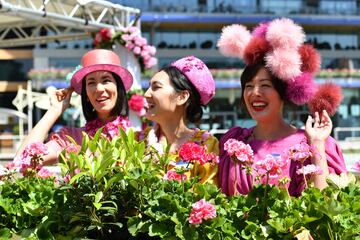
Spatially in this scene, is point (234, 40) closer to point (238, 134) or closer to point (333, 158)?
point (238, 134)

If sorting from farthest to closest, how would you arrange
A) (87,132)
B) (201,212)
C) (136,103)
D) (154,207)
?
(136,103) < (87,132) < (154,207) < (201,212)

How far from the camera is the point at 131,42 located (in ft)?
27.8

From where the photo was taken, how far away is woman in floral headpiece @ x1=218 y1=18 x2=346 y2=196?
2453 mm

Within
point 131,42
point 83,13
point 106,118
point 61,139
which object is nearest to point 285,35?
point 106,118

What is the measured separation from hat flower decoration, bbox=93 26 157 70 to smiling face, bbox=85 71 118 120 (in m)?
5.24

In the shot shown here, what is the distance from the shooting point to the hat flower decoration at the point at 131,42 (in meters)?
8.41

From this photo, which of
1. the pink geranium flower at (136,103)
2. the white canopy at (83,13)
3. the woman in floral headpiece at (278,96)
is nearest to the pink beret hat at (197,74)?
the woman in floral headpiece at (278,96)

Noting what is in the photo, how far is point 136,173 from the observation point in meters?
1.89

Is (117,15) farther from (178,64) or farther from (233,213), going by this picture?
(233,213)

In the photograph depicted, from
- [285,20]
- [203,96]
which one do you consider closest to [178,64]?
[203,96]

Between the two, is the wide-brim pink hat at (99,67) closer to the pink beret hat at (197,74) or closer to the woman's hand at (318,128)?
the pink beret hat at (197,74)

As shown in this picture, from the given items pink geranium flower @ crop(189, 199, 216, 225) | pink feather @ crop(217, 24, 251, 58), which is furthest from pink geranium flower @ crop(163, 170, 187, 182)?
pink feather @ crop(217, 24, 251, 58)

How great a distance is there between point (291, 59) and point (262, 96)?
21cm

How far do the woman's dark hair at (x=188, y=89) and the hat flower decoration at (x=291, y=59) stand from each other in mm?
314
